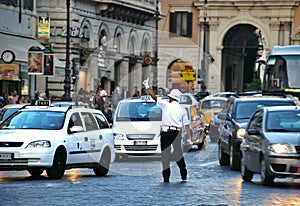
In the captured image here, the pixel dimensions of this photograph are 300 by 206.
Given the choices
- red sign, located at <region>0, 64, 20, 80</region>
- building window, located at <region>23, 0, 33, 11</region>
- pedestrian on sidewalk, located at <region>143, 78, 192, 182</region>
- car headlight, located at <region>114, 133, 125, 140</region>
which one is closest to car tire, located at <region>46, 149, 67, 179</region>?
pedestrian on sidewalk, located at <region>143, 78, 192, 182</region>

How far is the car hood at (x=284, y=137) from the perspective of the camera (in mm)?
18406

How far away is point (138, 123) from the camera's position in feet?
92.7

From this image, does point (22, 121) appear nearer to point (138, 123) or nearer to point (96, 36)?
point (138, 123)

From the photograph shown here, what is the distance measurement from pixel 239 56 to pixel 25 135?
81.8 m

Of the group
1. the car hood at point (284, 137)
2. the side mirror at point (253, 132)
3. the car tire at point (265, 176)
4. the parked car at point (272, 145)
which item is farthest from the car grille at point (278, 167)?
the side mirror at point (253, 132)

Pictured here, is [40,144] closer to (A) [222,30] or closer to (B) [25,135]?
(B) [25,135]

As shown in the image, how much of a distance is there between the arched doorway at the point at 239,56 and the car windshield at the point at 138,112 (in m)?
64.5

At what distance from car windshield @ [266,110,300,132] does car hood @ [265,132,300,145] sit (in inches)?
11.4

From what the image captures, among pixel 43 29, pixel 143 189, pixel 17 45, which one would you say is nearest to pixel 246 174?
pixel 143 189

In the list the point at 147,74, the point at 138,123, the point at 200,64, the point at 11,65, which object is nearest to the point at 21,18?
the point at 11,65

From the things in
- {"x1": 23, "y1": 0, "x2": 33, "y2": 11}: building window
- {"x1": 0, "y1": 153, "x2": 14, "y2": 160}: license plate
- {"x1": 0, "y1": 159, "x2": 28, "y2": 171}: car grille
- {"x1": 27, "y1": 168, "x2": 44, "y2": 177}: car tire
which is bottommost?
{"x1": 27, "y1": 168, "x2": 44, "y2": 177}: car tire

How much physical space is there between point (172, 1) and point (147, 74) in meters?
27.1

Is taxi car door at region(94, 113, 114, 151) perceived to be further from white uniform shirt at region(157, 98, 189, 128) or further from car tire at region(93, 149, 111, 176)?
white uniform shirt at region(157, 98, 189, 128)

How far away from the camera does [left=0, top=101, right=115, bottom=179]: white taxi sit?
64.9ft
